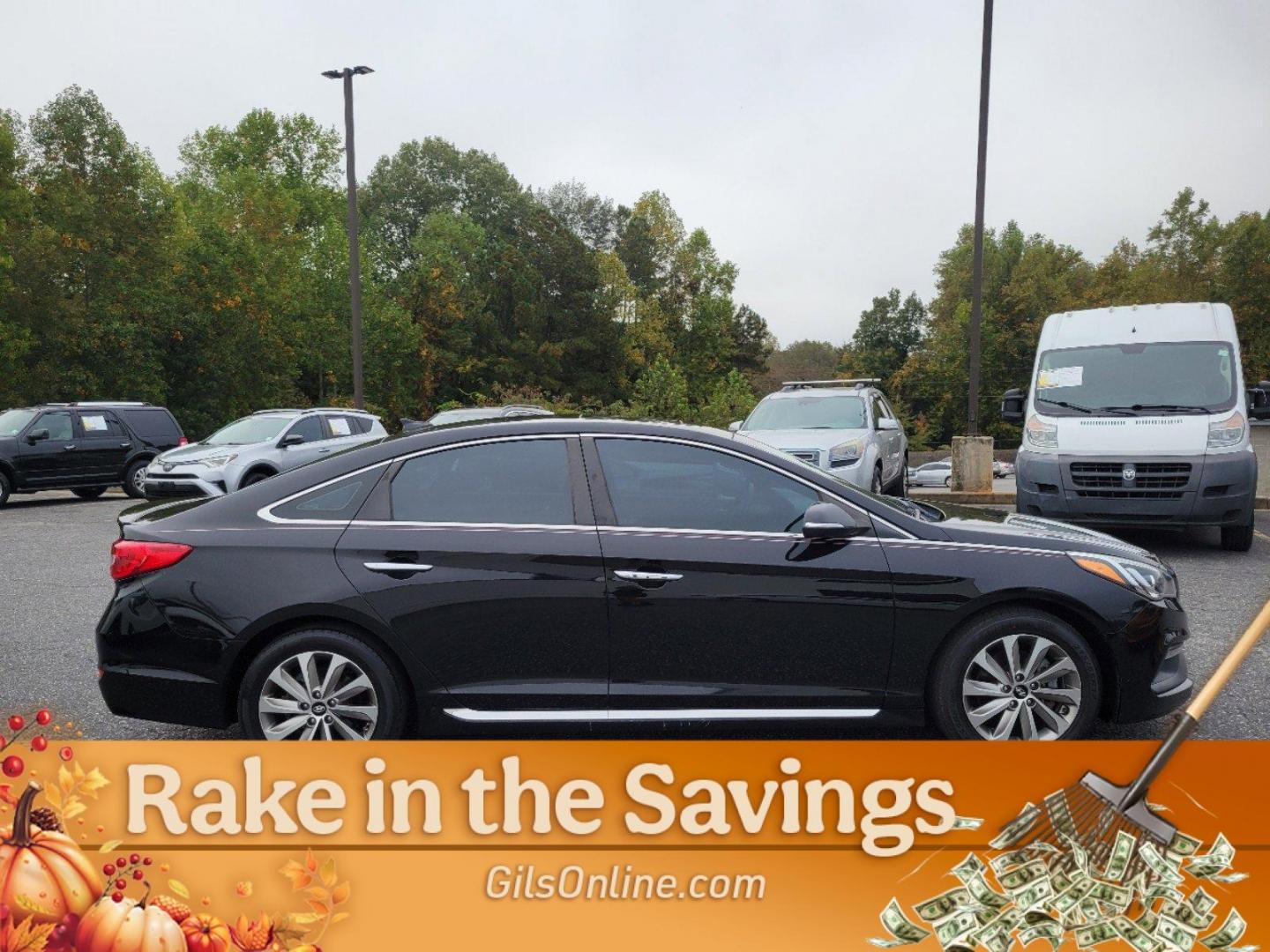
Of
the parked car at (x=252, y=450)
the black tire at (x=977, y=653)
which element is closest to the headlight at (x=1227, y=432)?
the black tire at (x=977, y=653)

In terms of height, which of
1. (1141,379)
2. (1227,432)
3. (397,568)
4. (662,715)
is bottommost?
(662,715)

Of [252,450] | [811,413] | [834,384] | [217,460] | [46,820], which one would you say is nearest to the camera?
[46,820]

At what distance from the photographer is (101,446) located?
17719 mm

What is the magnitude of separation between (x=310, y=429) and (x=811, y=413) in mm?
A: 7865

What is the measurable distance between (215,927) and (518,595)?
152 cm

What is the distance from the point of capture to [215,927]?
2.77 metres

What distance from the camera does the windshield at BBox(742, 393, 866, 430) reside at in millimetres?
12742

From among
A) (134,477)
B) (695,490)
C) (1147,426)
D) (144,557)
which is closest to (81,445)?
(134,477)

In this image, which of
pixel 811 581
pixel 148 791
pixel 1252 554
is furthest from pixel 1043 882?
pixel 1252 554

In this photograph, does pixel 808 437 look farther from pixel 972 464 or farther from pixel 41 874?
pixel 41 874

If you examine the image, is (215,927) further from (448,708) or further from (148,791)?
(448,708)

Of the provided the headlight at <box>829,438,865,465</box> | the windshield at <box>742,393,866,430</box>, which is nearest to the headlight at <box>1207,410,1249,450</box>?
the headlight at <box>829,438,865,465</box>

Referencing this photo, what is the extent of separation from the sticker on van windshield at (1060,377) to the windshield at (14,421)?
15.3 m

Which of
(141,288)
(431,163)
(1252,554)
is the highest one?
(431,163)
